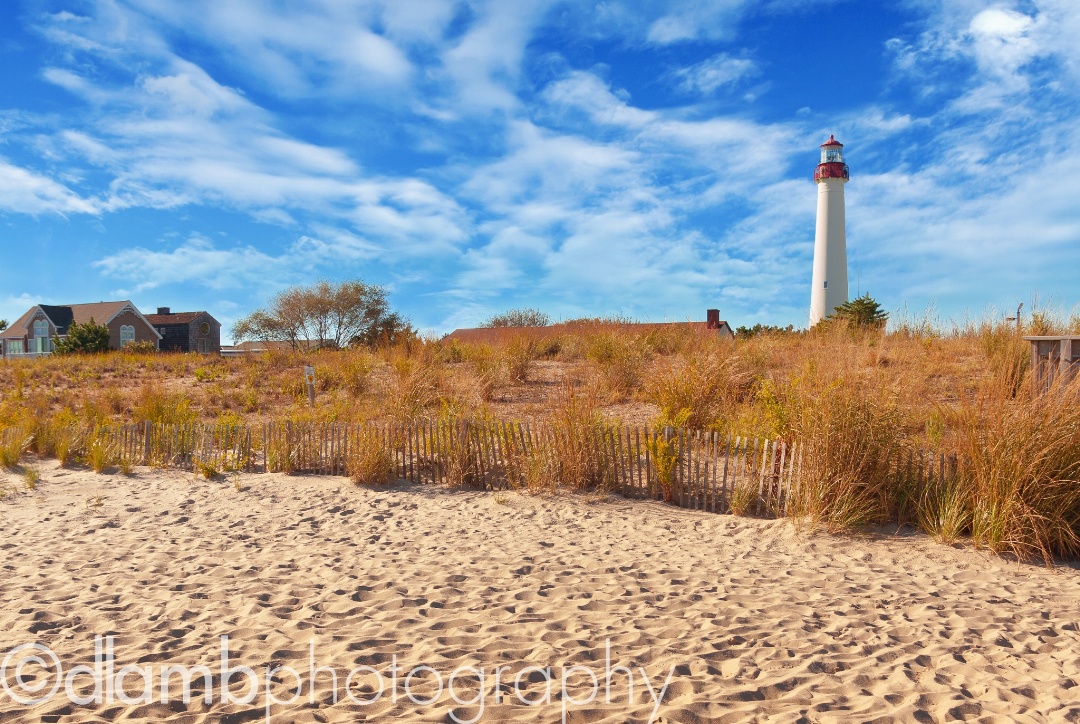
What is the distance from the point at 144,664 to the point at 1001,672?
4.63 m

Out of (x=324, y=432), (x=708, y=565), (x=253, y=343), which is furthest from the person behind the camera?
(x=253, y=343)

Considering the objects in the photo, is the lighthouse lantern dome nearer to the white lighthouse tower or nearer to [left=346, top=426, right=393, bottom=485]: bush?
the white lighthouse tower

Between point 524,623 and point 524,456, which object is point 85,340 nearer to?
point 524,456

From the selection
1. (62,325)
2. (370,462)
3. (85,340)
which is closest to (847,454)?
(370,462)

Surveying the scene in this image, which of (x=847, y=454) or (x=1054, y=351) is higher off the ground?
(x=1054, y=351)

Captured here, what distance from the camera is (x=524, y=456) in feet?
26.1

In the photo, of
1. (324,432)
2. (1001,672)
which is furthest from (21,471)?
(1001,672)

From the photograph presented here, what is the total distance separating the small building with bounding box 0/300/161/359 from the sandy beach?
42.1 metres

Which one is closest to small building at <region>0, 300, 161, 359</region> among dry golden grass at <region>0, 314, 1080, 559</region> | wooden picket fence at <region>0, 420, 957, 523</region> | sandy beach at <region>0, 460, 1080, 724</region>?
dry golden grass at <region>0, 314, 1080, 559</region>

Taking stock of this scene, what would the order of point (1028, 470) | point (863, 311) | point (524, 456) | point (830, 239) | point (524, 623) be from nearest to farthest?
point (524, 623)
point (1028, 470)
point (524, 456)
point (863, 311)
point (830, 239)

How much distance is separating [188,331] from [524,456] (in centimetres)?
4800

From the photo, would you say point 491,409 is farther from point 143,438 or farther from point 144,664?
point 144,664

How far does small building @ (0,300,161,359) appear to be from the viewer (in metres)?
42.6

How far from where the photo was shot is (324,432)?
903cm
